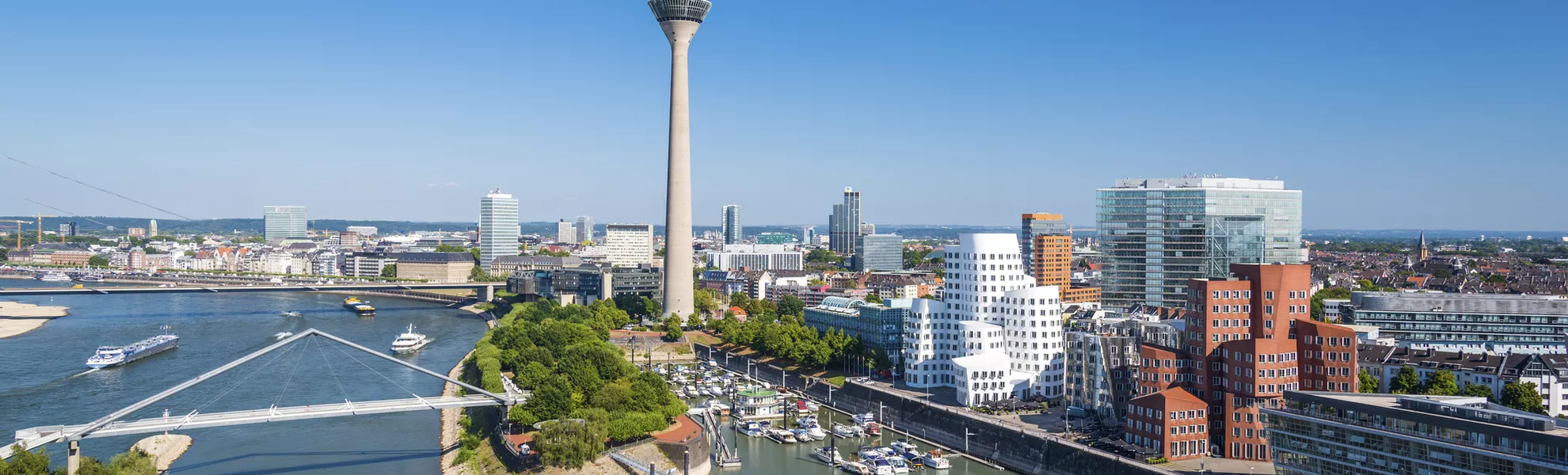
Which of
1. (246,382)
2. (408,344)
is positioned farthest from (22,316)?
(246,382)

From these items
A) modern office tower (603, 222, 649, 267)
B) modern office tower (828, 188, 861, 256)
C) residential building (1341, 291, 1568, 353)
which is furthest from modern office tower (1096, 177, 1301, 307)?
modern office tower (828, 188, 861, 256)

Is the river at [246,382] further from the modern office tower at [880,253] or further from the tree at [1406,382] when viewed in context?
the modern office tower at [880,253]

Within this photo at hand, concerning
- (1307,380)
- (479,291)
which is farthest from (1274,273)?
(479,291)

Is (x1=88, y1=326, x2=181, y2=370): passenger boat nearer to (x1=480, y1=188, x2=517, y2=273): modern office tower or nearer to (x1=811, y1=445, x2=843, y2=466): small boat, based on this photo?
(x1=811, y1=445, x2=843, y2=466): small boat

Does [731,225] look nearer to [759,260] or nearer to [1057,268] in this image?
[759,260]

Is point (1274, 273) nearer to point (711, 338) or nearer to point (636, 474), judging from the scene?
point (636, 474)

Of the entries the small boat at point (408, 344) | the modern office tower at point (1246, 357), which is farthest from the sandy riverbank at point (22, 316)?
the modern office tower at point (1246, 357)
